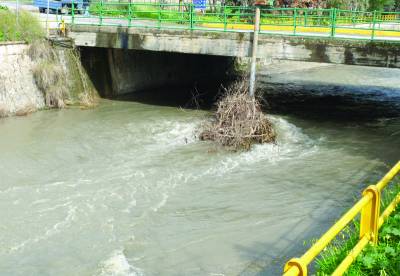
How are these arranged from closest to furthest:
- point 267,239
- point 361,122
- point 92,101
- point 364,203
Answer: point 364,203
point 267,239
point 361,122
point 92,101

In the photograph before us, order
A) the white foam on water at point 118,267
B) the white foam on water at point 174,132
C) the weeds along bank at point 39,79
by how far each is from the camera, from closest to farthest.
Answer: the white foam on water at point 118,267 → the white foam on water at point 174,132 → the weeds along bank at point 39,79

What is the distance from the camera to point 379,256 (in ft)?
18.9

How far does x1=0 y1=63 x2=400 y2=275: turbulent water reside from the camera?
9.20 m

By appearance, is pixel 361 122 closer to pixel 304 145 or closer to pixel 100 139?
pixel 304 145

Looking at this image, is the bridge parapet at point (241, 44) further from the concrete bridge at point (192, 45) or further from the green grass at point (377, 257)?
the green grass at point (377, 257)

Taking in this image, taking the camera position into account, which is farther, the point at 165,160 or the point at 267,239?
the point at 165,160

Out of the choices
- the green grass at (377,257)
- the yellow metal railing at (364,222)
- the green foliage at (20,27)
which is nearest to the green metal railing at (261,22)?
the green foliage at (20,27)

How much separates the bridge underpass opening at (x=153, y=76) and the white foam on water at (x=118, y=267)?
1284 centimetres

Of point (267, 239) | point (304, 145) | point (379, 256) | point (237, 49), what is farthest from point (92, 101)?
point (379, 256)

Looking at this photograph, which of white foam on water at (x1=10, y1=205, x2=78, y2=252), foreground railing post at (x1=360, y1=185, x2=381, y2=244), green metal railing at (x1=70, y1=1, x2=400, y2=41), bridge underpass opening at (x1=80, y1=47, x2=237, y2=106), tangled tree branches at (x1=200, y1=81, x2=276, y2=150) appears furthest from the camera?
bridge underpass opening at (x1=80, y1=47, x2=237, y2=106)

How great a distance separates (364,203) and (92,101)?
17.3 meters

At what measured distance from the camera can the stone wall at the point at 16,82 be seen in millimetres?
18766

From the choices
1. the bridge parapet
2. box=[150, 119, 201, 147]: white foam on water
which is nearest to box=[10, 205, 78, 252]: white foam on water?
box=[150, 119, 201, 147]: white foam on water

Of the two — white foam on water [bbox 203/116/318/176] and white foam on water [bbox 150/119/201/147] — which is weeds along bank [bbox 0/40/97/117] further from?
white foam on water [bbox 203/116/318/176]
